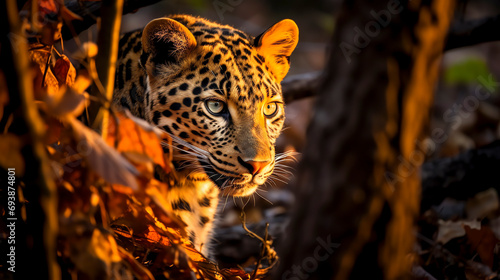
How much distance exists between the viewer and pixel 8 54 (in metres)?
1.54

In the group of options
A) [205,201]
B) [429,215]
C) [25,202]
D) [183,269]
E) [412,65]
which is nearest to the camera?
[412,65]

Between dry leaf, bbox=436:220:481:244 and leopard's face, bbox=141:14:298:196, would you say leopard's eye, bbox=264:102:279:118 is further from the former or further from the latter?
dry leaf, bbox=436:220:481:244

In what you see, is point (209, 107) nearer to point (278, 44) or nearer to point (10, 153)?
point (278, 44)

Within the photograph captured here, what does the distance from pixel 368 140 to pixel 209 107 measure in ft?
4.68

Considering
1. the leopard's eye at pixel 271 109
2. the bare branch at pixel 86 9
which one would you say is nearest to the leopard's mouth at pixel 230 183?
the leopard's eye at pixel 271 109

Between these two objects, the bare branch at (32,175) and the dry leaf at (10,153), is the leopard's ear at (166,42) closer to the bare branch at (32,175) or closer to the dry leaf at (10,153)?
the bare branch at (32,175)

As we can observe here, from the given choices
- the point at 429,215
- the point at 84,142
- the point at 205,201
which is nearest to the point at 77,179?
the point at 84,142

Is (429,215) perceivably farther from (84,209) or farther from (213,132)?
(84,209)

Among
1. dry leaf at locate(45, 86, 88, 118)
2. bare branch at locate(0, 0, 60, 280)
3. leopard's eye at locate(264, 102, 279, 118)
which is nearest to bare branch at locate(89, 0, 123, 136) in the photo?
dry leaf at locate(45, 86, 88, 118)

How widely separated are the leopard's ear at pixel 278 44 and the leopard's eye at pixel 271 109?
0.23 m

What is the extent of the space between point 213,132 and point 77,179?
110 cm

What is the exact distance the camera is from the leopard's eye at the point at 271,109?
2.93 metres

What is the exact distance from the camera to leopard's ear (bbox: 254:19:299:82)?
2.94m

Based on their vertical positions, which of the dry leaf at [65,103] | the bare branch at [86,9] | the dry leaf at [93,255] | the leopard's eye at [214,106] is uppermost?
the bare branch at [86,9]
